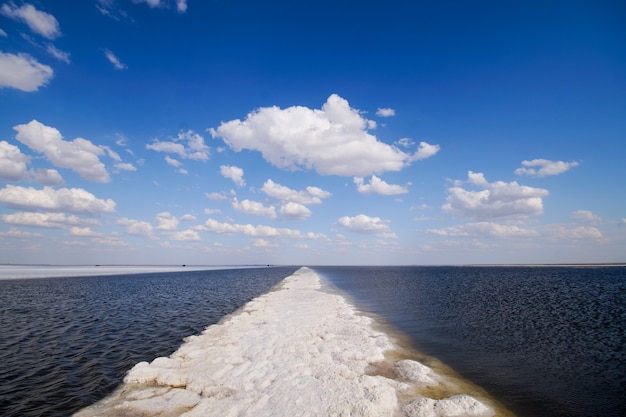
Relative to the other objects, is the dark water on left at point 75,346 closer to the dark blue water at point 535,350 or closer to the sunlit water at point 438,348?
the sunlit water at point 438,348

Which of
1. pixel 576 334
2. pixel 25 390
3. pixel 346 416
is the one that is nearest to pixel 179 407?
pixel 346 416

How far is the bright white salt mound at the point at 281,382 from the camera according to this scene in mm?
9531

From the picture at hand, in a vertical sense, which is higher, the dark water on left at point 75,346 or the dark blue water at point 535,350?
the dark water on left at point 75,346

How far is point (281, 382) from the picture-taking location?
11.6m

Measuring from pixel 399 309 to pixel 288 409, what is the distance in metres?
24.4

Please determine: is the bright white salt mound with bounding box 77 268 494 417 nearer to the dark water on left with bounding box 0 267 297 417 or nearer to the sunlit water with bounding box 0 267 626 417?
the sunlit water with bounding box 0 267 626 417

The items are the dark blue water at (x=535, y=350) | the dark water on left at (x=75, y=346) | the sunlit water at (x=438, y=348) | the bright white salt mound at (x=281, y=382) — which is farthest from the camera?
the dark water on left at (x=75, y=346)

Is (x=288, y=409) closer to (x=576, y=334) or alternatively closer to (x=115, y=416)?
(x=115, y=416)

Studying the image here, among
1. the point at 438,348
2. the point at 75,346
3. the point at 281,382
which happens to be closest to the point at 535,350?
the point at 438,348

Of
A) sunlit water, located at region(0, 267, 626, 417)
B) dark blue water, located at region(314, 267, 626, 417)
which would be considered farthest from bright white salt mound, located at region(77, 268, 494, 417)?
dark blue water, located at region(314, 267, 626, 417)

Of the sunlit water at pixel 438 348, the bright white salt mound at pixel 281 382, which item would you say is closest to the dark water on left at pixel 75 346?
the sunlit water at pixel 438 348

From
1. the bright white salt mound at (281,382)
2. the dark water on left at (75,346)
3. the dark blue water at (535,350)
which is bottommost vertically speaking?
the dark blue water at (535,350)

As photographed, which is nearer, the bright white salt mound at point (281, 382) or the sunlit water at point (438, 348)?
the bright white salt mound at point (281, 382)

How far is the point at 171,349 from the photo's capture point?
17734mm
